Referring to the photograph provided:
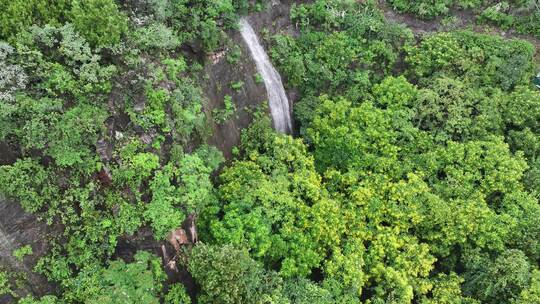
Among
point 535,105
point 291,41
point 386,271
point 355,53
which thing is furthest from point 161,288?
point 535,105

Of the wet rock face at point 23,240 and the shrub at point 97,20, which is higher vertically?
the shrub at point 97,20

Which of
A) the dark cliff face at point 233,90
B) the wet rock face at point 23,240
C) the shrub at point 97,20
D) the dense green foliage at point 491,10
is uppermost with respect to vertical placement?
the shrub at point 97,20

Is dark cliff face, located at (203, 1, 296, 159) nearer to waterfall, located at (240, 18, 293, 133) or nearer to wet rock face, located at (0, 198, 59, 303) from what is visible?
waterfall, located at (240, 18, 293, 133)

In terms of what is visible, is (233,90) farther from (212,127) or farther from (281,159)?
(281,159)

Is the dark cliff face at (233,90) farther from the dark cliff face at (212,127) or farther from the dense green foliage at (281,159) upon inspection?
the dense green foliage at (281,159)

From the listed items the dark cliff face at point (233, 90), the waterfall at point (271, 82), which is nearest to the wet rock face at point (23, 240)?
the dark cliff face at point (233, 90)

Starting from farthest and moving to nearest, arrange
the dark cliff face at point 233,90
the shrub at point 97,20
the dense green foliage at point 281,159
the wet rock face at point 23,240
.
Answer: the dark cliff face at point 233,90, the shrub at point 97,20, the dense green foliage at point 281,159, the wet rock face at point 23,240

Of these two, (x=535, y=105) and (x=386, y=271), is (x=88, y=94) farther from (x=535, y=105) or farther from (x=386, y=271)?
(x=535, y=105)

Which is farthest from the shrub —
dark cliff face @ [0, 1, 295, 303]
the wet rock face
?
the wet rock face

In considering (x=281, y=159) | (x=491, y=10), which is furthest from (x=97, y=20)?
(x=491, y=10)
